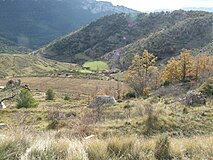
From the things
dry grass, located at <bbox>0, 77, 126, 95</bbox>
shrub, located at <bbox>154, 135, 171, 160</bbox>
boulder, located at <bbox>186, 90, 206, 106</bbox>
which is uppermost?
shrub, located at <bbox>154, 135, 171, 160</bbox>

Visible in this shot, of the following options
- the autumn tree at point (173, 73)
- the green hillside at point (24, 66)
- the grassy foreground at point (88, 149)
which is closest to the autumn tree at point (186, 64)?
the autumn tree at point (173, 73)

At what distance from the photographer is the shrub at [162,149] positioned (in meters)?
5.74

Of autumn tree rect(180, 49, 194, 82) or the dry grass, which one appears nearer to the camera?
autumn tree rect(180, 49, 194, 82)

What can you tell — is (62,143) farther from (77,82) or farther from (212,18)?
(212,18)

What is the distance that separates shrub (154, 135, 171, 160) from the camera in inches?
226

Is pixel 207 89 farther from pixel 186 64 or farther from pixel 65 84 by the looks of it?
pixel 65 84

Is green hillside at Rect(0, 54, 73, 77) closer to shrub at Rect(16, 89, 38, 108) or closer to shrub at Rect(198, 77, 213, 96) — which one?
shrub at Rect(16, 89, 38, 108)

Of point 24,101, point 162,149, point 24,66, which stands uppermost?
point 162,149

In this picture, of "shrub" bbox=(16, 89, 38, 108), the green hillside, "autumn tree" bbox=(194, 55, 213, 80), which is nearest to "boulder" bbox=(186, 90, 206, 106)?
"shrub" bbox=(16, 89, 38, 108)

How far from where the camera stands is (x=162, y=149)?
5.80m

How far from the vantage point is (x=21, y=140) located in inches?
219

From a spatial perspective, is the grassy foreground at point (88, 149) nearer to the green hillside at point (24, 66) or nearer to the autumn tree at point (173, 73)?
the autumn tree at point (173, 73)

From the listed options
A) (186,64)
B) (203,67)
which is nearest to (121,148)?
(186,64)

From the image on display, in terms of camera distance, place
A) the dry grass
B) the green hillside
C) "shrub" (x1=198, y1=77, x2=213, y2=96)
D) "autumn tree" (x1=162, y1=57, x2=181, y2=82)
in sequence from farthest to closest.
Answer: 1. the green hillside
2. the dry grass
3. "autumn tree" (x1=162, y1=57, x2=181, y2=82)
4. "shrub" (x1=198, y1=77, x2=213, y2=96)
